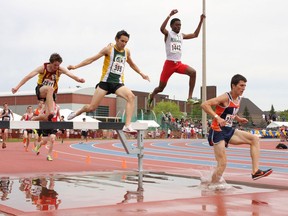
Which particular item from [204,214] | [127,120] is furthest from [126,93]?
Result: [204,214]

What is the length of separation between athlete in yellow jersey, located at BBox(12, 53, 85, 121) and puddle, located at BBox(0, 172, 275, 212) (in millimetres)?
1733

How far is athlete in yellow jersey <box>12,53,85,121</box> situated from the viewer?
9414mm

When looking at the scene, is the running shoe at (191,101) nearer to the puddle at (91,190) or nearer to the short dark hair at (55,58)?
the puddle at (91,190)

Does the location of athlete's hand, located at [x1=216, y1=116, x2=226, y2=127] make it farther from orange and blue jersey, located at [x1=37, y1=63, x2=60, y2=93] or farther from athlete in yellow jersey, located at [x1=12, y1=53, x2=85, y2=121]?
orange and blue jersey, located at [x1=37, y1=63, x2=60, y2=93]

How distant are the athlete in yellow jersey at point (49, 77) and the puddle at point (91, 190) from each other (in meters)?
1.73

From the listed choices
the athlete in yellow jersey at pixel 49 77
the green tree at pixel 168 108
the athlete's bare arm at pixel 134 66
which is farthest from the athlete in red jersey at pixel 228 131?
the green tree at pixel 168 108

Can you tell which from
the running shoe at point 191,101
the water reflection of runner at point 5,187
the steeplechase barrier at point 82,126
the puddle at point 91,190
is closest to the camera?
the puddle at point 91,190

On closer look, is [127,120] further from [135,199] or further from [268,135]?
[268,135]

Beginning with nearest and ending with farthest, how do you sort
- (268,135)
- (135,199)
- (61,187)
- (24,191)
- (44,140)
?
(135,199)
(24,191)
(61,187)
(44,140)
(268,135)

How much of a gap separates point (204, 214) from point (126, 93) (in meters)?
3.96

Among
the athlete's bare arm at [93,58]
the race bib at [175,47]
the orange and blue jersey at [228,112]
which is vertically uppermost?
the race bib at [175,47]

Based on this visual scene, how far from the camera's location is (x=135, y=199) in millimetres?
6492

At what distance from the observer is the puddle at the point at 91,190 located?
620cm

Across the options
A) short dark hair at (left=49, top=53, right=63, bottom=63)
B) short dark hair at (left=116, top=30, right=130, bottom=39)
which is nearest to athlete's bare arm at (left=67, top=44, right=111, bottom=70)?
short dark hair at (left=116, top=30, right=130, bottom=39)
